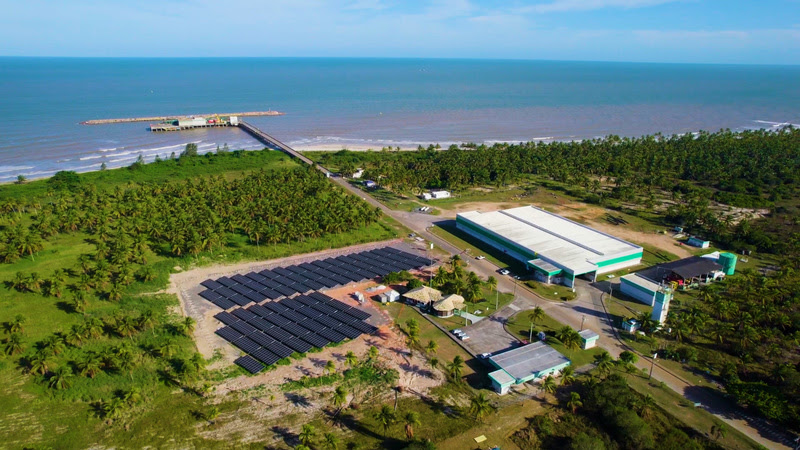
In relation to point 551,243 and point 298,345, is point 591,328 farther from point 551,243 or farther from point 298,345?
point 298,345

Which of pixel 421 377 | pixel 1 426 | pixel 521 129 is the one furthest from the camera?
pixel 521 129

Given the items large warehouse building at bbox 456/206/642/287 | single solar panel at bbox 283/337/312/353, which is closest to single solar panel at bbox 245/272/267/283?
single solar panel at bbox 283/337/312/353

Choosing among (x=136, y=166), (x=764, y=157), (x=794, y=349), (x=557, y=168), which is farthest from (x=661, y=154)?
(x=136, y=166)

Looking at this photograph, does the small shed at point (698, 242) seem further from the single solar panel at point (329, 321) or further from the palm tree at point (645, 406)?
the single solar panel at point (329, 321)

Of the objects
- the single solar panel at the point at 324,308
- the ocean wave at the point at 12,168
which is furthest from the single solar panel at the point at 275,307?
the ocean wave at the point at 12,168

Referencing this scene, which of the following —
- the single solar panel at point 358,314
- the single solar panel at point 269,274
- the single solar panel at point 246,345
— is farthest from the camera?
the single solar panel at point 269,274

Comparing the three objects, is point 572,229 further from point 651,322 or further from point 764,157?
point 764,157

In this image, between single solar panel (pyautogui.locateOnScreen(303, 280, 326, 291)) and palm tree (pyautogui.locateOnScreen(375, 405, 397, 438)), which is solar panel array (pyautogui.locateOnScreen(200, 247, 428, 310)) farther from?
palm tree (pyautogui.locateOnScreen(375, 405, 397, 438))
